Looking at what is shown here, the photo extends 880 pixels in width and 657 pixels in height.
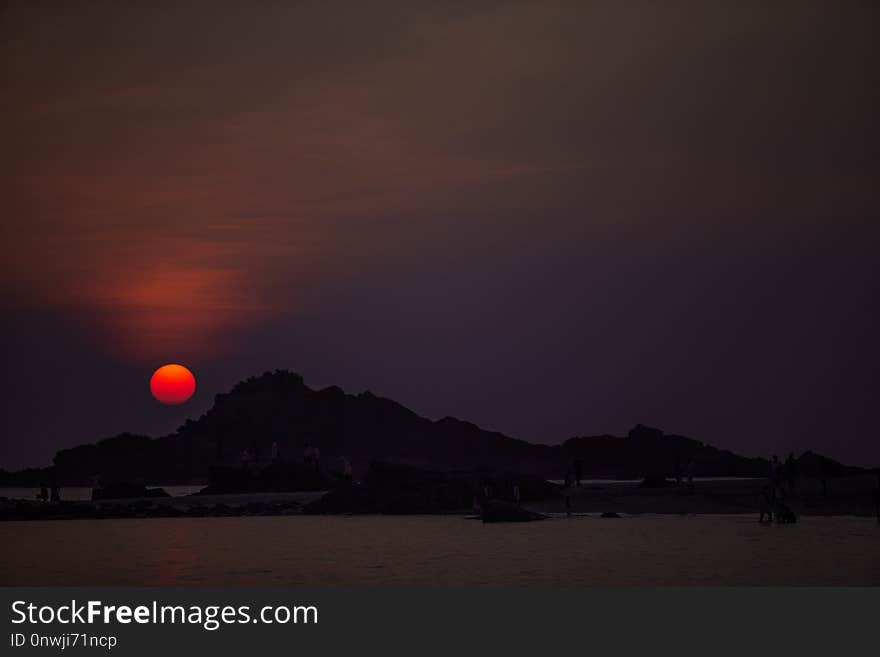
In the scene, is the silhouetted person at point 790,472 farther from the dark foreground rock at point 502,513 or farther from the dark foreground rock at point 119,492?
the dark foreground rock at point 119,492

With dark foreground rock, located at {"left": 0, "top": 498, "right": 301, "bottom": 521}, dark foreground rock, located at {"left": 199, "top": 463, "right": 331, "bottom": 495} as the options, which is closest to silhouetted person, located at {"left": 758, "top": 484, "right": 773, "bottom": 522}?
dark foreground rock, located at {"left": 0, "top": 498, "right": 301, "bottom": 521}

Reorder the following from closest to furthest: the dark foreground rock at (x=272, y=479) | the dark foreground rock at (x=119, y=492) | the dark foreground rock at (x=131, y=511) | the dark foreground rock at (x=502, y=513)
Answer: the dark foreground rock at (x=502, y=513) < the dark foreground rock at (x=131, y=511) < the dark foreground rock at (x=272, y=479) < the dark foreground rock at (x=119, y=492)

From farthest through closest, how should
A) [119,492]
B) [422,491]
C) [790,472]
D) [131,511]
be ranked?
1. [119,492]
2. [131,511]
3. [422,491]
4. [790,472]

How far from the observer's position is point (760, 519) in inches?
2680

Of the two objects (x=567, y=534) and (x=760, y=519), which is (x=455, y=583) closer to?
(x=567, y=534)

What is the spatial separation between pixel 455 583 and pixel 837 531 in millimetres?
23899

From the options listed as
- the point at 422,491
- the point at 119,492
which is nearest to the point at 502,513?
the point at 422,491

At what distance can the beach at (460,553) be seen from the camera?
46.4m

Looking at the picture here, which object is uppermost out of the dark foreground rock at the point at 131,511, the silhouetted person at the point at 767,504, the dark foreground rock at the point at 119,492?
the dark foreground rock at the point at 119,492

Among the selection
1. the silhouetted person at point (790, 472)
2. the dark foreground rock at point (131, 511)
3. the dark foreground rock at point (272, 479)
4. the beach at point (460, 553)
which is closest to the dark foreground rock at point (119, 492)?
the dark foreground rock at point (272, 479)

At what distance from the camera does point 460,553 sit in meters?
56.3

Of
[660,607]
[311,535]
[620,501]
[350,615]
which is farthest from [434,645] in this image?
[620,501]

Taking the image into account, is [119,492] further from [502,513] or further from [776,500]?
[776,500]

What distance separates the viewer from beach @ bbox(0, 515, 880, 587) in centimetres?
4644
